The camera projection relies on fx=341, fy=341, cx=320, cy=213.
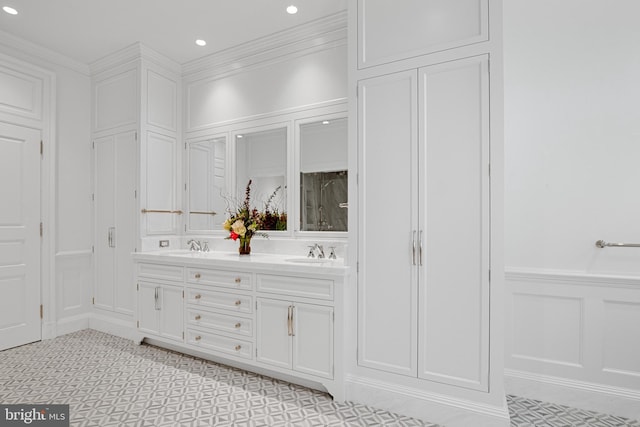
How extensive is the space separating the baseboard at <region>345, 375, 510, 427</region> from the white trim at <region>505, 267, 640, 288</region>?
2.79 ft

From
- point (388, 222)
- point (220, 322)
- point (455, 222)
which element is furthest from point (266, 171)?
point (455, 222)

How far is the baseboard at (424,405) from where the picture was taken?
1.91m

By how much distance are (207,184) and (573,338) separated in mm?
3370

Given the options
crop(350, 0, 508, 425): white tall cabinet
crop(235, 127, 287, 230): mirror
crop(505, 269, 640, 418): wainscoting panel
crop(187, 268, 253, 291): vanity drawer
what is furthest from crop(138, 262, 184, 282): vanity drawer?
crop(505, 269, 640, 418): wainscoting panel

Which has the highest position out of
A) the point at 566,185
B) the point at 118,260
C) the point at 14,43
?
the point at 14,43

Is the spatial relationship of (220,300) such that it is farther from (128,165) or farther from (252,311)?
(128,165)

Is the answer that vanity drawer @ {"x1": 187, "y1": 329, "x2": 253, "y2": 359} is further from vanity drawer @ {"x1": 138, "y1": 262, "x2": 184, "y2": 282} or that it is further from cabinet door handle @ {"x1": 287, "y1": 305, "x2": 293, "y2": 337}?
vanity drawer @ {"x1": 138, "y1": 262, "x2": 184, "y2": 282}

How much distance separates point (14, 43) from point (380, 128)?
11.9 ft

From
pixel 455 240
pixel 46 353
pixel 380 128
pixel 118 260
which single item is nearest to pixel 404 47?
pixel 380 128

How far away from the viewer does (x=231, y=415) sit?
2104 millimetres

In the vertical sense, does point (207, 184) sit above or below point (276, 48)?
below

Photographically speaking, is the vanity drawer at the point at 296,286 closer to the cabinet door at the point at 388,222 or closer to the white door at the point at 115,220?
the cabinet door at the point at 388,222

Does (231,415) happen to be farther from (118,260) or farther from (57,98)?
(57,98)

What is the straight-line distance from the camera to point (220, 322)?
2742 mm
